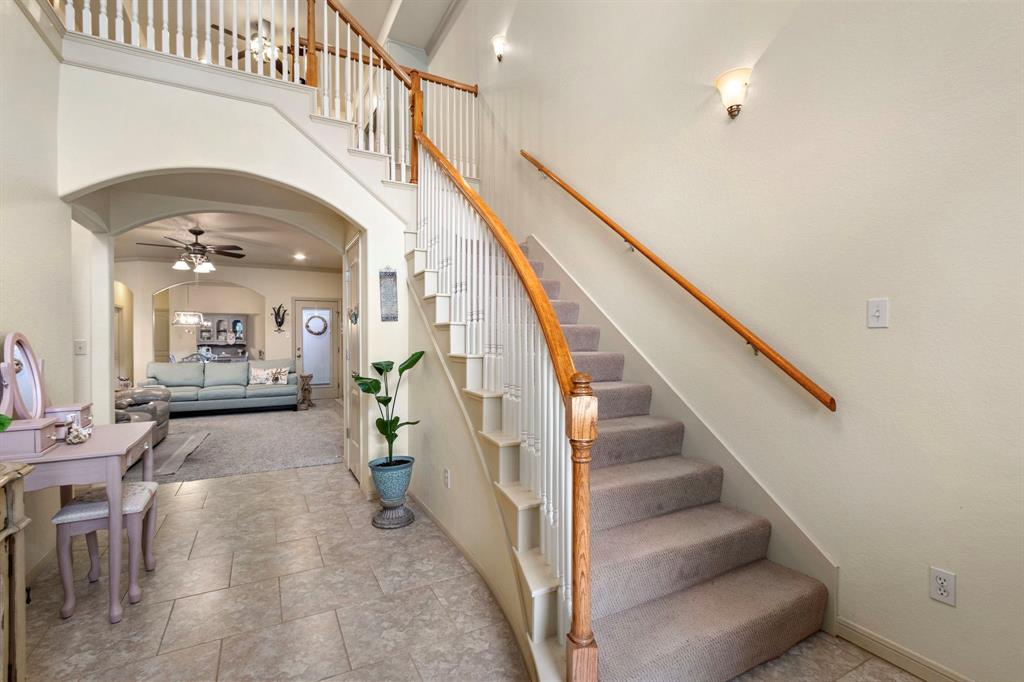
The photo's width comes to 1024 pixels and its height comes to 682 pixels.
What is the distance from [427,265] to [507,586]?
2224mm

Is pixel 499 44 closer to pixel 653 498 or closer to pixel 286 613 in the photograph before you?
pixel 653 498

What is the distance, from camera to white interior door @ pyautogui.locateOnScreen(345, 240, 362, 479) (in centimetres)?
397

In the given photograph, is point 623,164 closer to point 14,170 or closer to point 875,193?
point 875,193

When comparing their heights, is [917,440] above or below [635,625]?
above

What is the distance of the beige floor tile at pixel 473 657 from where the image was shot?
1.69 meters

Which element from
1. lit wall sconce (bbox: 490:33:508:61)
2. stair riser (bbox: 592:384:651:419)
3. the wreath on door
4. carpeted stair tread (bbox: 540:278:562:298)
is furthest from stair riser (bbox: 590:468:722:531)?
the wreath on door

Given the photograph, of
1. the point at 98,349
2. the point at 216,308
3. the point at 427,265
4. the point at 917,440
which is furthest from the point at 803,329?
the point at 216,308

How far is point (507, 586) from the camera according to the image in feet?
6.63

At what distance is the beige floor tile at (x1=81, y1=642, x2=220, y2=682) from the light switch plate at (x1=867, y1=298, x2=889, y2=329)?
2.94m

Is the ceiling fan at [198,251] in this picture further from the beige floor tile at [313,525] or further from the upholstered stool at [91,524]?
the upholstered stool at [91,524]

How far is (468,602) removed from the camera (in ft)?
7.04

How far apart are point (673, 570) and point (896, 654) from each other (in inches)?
34.3

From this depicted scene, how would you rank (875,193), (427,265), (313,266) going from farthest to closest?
(313,266)
(427,265)
(875,193)

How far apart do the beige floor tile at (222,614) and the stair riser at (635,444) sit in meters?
1.73
